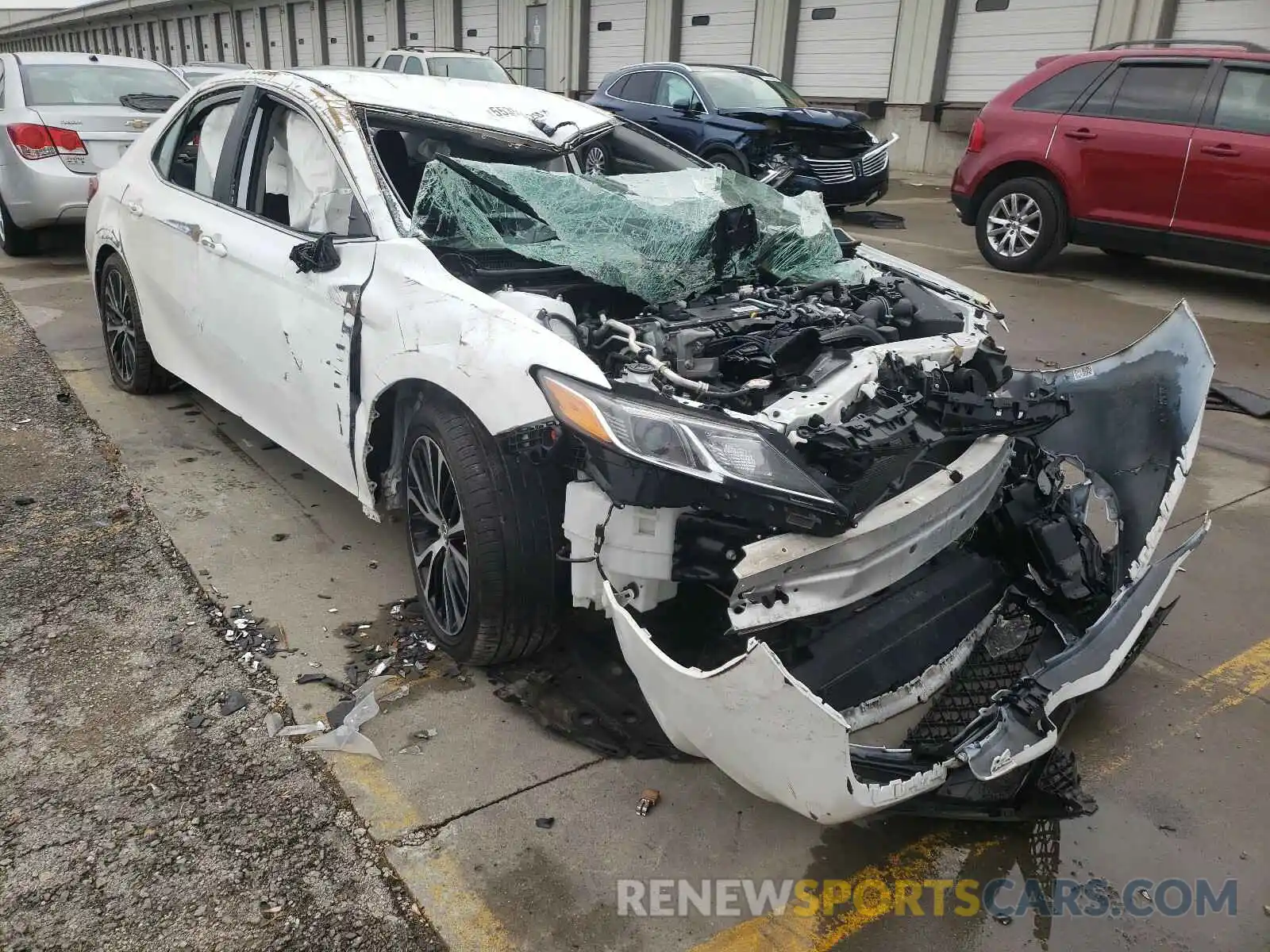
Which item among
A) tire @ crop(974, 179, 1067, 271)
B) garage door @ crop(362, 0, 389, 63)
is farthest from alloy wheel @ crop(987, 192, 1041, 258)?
garage door @ crop(362, 0, 389, 63)

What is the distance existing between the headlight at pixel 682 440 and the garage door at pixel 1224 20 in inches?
521

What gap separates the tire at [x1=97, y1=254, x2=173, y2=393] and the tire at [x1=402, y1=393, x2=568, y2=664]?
9.11 ft

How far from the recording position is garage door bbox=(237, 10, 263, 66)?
3794 cm

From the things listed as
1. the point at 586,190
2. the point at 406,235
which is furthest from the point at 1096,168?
the point at 406,235

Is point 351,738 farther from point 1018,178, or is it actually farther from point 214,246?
point 1018,178

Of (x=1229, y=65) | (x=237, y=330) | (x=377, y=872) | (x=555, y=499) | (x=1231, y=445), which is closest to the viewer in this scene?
(x=377, y=872)

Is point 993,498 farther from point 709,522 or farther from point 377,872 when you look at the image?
point 377,872

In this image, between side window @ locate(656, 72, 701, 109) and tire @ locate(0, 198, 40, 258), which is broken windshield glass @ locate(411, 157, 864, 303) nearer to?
tire @ locate(0, 198, 40, 258)

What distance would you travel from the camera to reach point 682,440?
7.29 feet

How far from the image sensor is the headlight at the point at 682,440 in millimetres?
2152

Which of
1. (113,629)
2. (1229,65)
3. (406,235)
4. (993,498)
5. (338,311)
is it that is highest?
(1229,65)

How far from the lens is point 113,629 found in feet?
10.6

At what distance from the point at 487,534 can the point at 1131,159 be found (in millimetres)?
7237

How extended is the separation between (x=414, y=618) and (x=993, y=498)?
1921 millimetres
